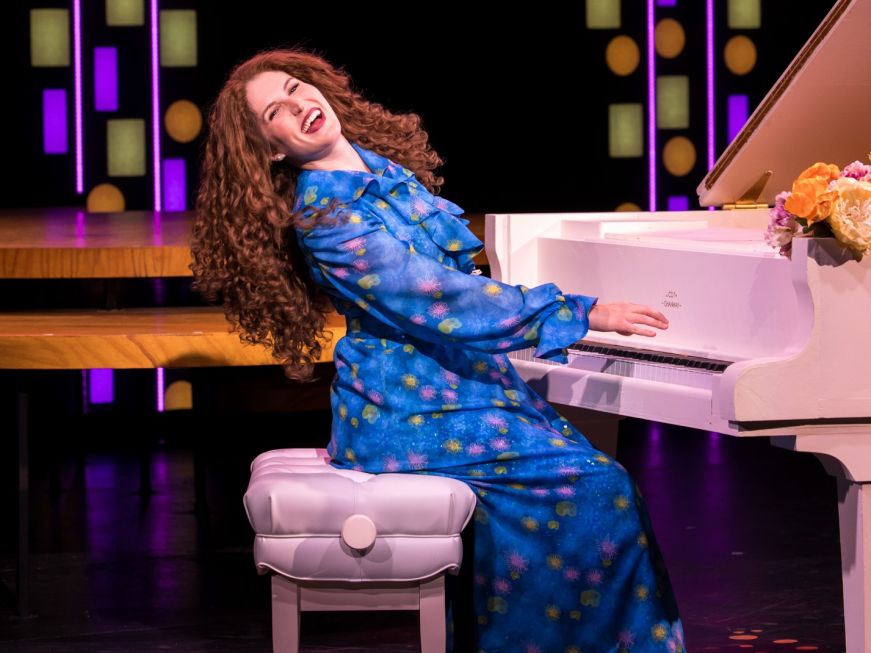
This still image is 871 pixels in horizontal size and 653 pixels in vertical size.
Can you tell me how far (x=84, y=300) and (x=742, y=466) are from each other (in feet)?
8.22

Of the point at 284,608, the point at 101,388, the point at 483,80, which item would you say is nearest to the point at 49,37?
the point at 101,388

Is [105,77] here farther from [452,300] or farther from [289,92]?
[452,300]

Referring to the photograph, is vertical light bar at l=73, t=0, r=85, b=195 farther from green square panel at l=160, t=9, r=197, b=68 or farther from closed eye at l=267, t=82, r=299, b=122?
closed eye at l=267, t=82, r=299, b=122

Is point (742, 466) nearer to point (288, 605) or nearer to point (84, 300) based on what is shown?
point (84, 300)

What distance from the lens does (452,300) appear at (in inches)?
105

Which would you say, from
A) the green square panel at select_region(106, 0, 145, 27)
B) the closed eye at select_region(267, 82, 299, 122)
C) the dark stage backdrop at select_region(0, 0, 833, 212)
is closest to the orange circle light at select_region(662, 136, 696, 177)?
the dark stage backdrop at select_region(0, 0, 833, 212)

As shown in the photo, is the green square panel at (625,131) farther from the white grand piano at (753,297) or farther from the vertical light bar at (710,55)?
the white grand piano at (753,297)

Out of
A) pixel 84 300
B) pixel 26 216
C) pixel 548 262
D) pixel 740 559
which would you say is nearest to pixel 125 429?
pixel 26 216

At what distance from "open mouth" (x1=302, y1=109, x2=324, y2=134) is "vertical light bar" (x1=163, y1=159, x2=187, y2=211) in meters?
3.69

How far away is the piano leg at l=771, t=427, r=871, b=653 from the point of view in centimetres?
251

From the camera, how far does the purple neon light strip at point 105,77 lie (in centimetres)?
620

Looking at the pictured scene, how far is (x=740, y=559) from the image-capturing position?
4410 mm

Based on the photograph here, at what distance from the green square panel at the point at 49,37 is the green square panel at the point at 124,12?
6.8 inches

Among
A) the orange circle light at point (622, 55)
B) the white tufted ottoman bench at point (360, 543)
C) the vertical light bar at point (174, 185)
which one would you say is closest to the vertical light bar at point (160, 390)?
the vertical light bar at point (174, 185)
